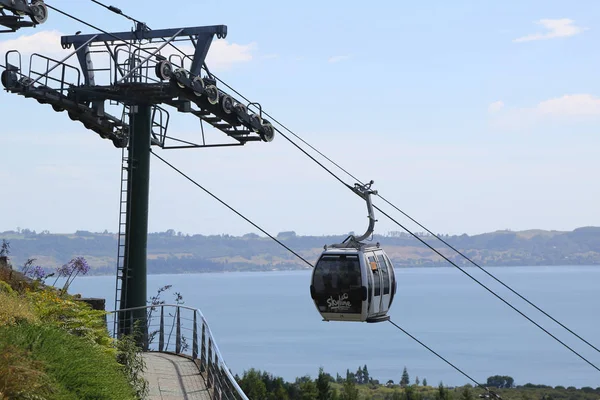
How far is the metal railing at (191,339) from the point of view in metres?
14.6

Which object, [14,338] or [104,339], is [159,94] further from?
[14,338]

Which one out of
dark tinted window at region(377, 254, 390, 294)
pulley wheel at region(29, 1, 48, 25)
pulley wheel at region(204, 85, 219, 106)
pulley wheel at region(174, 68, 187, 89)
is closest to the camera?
pulley wheel at region(29, 1, 48, 25)

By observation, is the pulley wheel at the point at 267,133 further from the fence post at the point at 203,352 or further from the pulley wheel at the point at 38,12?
the pulley wheel at the point at 38,12

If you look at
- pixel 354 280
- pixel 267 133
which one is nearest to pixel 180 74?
pixel 267 133

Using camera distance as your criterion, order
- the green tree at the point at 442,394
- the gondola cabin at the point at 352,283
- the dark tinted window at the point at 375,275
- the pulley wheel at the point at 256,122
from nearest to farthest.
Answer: the gondola cabin at the point at 352,283, the dark tinted window at the point at 375,275, the pulley wheel at the point at 256,122, the green tree at the point at 442,394

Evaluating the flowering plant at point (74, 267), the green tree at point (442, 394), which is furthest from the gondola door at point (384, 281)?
the green tree at point (442, 394)

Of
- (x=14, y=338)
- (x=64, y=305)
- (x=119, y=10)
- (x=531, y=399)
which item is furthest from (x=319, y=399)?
(x=531, y=399)

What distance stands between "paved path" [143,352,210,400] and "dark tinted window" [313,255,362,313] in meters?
3.59

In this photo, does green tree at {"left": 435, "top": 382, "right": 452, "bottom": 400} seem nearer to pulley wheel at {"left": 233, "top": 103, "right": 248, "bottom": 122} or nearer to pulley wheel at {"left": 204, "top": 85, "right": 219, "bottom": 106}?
pulley wheel at {"left": 233, "top": 103, "right": 248, "bottom": 122}

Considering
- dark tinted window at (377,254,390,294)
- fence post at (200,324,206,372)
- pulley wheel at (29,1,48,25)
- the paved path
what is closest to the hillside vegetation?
the paved path

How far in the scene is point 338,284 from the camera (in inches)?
795

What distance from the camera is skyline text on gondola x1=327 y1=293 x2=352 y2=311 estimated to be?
20.2 m

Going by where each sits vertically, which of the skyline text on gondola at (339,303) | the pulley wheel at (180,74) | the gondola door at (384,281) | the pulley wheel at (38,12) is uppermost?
the pulley wheel at (38,12)

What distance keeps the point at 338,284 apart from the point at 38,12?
28.3 feet
